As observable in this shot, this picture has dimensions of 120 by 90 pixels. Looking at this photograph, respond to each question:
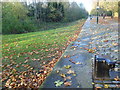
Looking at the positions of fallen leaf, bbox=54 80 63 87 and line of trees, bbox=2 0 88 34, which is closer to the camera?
fallen leaf, bbox=54 80 63 87

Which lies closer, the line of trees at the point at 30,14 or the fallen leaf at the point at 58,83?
the fallen leaf at the point at 58,83

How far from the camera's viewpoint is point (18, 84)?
3768 millimetres

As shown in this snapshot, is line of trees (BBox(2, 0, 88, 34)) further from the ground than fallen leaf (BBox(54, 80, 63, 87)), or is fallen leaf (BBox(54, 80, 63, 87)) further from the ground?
line of trees (BBox(2, 0, 88, 34))

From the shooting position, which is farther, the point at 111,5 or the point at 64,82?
the point at 111,5

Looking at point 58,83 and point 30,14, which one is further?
point 30,14

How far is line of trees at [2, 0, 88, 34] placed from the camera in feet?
56.4

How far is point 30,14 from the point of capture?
24.6 metres

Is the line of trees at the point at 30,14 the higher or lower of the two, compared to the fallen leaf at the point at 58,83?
higher

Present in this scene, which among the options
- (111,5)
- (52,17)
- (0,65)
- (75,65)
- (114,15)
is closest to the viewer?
(75,65)

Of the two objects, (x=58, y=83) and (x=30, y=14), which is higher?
(x=30, y=14)

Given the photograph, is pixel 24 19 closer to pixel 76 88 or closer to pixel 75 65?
pixel 75 65

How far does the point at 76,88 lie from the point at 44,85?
2.58ft

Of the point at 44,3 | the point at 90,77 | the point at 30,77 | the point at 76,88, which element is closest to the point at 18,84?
the point at 30,77

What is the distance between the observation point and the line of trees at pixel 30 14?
56.4ft
